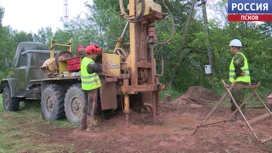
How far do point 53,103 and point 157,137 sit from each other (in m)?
3.61

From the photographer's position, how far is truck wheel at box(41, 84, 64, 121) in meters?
7.59

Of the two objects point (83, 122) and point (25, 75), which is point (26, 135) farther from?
point (25, 75)

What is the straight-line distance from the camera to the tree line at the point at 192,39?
34.1ft

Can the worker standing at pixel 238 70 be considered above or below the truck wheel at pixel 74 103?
above

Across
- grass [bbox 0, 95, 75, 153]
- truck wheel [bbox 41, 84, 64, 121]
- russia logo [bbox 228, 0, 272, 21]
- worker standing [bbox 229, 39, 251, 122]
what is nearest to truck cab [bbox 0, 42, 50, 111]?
grass [bbox 0, 95, 75, 153]

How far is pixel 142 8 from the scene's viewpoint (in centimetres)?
630

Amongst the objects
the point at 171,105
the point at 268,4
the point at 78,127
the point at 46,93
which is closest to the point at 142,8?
the point at 78,127

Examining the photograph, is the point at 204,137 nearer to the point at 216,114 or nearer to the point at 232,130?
the point at 232,130

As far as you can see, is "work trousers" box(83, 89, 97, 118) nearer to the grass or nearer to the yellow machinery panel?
the yellow machinery panel

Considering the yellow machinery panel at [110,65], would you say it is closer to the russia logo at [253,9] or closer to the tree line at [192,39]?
the tree line at [192,39]

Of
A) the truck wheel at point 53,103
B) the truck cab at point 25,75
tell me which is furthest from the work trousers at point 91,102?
the truck cab at point 25,75

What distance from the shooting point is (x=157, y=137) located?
17.2 ft

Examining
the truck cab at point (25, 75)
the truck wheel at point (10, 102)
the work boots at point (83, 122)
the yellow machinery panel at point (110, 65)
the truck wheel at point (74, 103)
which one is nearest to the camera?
the work boots at point (83, 122)

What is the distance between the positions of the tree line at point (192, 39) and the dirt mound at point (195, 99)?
1.02 metres
